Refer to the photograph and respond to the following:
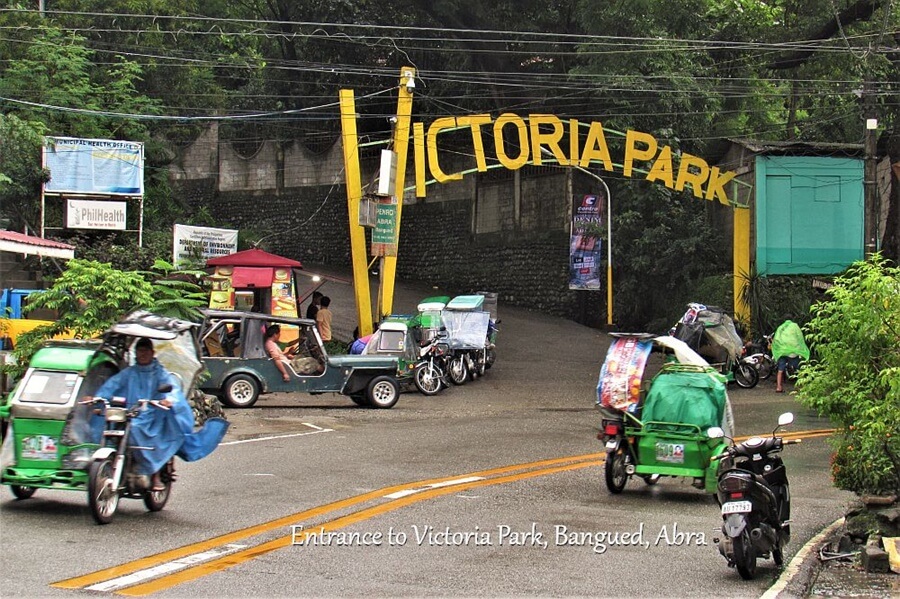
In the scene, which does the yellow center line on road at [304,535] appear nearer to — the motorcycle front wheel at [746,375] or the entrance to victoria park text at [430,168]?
the motorcycle front wheel at [746,375]

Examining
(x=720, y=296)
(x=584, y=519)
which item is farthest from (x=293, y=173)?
(x=584, y=519)

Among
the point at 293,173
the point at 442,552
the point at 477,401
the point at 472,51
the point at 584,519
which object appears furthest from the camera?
the point at 293,173

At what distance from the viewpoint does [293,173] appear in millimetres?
47594

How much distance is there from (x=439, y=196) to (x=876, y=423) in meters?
34.4

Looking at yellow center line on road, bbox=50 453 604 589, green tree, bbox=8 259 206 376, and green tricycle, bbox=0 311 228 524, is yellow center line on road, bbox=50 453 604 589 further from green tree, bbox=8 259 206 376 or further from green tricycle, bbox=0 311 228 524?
green tree, bbox=8 259 206 376

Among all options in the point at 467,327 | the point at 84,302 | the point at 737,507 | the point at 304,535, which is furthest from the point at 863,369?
the point at 467,327

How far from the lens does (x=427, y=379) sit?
23.7 metres

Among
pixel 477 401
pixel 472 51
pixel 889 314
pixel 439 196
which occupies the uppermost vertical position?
pixel 472 51

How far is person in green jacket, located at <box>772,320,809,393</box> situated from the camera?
24922mm

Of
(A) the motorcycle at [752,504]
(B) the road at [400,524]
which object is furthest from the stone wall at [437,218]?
(A) the motorcycle at [752,504]

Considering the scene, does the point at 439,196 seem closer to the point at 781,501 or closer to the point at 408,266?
the point at 408,266

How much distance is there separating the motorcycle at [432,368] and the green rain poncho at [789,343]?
294 inches

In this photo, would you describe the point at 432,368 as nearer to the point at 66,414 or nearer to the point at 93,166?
the point at 93,166

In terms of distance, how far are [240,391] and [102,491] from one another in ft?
36.1
